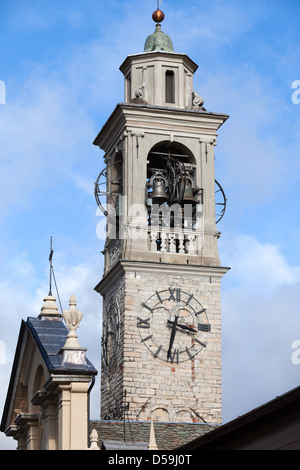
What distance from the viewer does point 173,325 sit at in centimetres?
3622

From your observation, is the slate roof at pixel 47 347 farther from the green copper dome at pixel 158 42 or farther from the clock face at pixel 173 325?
the green copper dome at pixel 158 42

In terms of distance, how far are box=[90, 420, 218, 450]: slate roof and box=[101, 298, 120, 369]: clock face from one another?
352 cm

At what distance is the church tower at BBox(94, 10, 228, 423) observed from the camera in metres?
35.7

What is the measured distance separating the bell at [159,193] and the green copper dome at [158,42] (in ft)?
16.1

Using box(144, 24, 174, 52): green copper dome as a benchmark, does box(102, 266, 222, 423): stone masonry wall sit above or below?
below

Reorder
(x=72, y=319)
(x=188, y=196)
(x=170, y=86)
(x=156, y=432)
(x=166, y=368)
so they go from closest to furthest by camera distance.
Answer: (x=72, y=319) < (x=156, y=432) < (x=166, y=368) < (x=188, y=196) < (x=170, y=86)

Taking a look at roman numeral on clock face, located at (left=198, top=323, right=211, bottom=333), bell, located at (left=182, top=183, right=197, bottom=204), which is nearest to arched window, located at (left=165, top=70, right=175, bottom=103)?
bell, located at (left=182, top=183, right=197, bottom=204)

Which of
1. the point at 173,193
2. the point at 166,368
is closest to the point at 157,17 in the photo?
the point at 173,193

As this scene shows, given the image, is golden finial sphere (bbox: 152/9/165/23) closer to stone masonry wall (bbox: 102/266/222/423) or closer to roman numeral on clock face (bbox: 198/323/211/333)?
stone masonry wall (bbox: 102/266/222/423)

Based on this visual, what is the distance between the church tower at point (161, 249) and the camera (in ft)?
117

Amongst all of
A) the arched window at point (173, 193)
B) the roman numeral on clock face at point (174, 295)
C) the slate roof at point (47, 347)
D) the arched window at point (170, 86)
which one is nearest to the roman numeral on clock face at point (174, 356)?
the roman numeral on clock face at point (174, 295)

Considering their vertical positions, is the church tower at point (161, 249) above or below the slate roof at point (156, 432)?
above

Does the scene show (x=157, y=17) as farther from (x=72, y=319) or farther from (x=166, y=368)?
(x=72, y=319)

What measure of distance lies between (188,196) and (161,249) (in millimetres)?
1925
